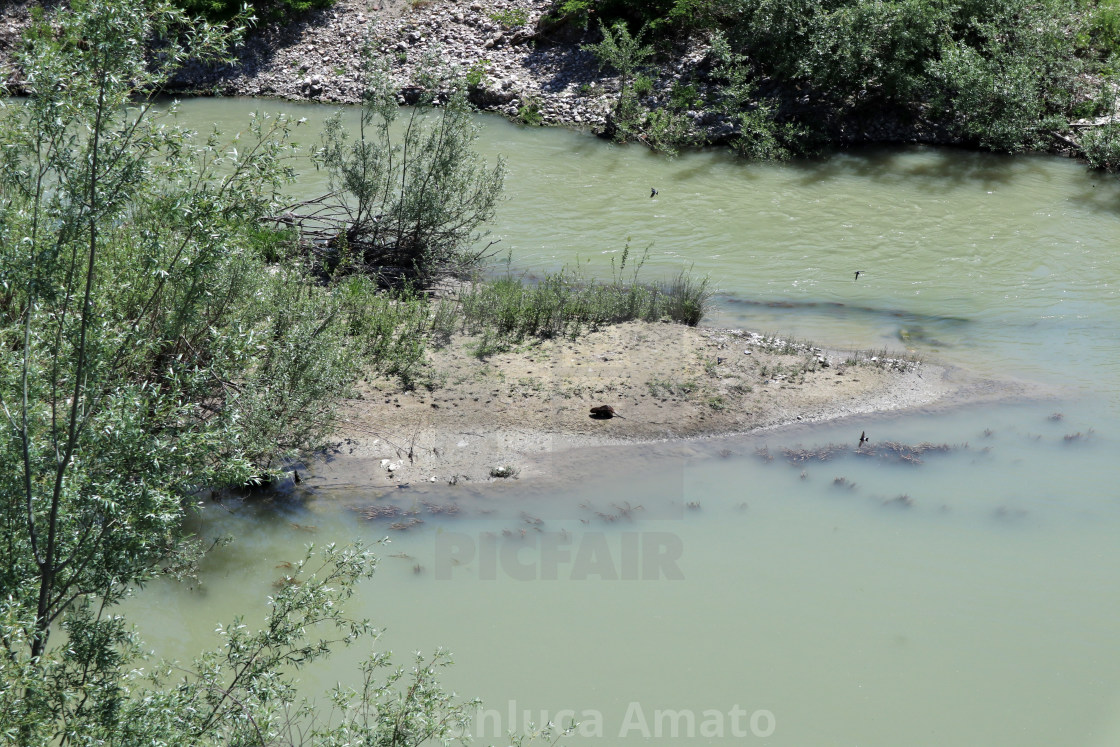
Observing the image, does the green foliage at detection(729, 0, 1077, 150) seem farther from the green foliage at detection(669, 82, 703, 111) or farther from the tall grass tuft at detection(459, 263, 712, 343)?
the tall grass tuft at detection(459, 263, 712, 343)

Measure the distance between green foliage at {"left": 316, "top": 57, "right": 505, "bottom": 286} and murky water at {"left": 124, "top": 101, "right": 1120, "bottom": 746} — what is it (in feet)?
11.9

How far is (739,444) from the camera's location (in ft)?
28.7

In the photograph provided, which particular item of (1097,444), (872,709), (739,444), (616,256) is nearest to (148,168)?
(872,709)

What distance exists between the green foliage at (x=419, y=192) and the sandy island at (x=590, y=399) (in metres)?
2.20

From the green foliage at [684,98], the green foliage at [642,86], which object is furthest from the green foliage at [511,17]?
the green foliage at [684,98]

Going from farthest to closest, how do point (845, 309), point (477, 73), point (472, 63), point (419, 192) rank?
point (472, 63) → point (477, 73) → point (845, 309) → point (419, 192)

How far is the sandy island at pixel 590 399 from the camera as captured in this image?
8.23m

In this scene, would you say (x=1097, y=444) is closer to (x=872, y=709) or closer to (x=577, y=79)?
(x=872, y=709)

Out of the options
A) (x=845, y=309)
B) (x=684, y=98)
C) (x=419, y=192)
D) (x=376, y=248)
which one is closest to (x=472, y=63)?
(x=684, y=98)

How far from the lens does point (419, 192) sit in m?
11.5

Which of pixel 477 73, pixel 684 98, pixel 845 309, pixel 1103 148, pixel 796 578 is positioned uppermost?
pixel 477 73

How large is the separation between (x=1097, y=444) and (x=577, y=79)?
594 inches

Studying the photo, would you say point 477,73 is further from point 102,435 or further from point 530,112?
point 102,435

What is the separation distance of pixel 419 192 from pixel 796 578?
22.6 feet
